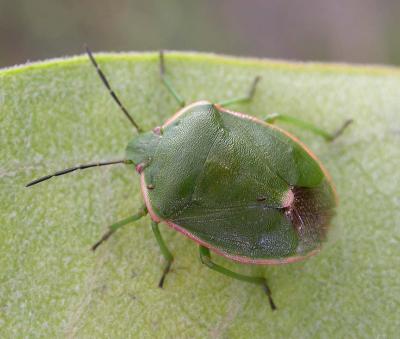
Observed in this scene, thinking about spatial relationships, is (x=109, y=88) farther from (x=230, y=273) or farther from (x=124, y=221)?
(x=230, y=273)

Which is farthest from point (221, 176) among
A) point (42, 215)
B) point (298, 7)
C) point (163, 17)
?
point (298, 7)

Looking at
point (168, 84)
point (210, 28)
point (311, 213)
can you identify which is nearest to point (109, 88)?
point (168, 84)

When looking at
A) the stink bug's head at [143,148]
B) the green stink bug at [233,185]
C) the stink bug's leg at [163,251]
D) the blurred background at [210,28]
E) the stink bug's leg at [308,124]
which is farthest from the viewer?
the blurred background at [210,28]

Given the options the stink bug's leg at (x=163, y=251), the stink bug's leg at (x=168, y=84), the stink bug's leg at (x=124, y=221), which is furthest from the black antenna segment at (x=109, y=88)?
the stink bug's leg at (x=163, y=251)

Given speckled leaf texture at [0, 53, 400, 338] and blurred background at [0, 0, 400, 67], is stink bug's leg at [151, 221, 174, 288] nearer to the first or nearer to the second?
speckled leaf texture at [0, 53, 400, 338]

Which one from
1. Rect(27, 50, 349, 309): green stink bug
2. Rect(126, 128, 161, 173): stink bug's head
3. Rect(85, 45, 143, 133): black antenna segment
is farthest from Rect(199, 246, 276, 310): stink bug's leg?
Rect(85, 45, 143, 133): black antenna segment

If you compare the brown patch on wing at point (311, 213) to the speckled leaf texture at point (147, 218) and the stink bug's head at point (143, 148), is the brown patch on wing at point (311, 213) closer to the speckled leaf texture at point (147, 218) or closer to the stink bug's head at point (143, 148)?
the speckled leaf texture at point (147, 218)

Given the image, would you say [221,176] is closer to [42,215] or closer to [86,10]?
[42,215]
